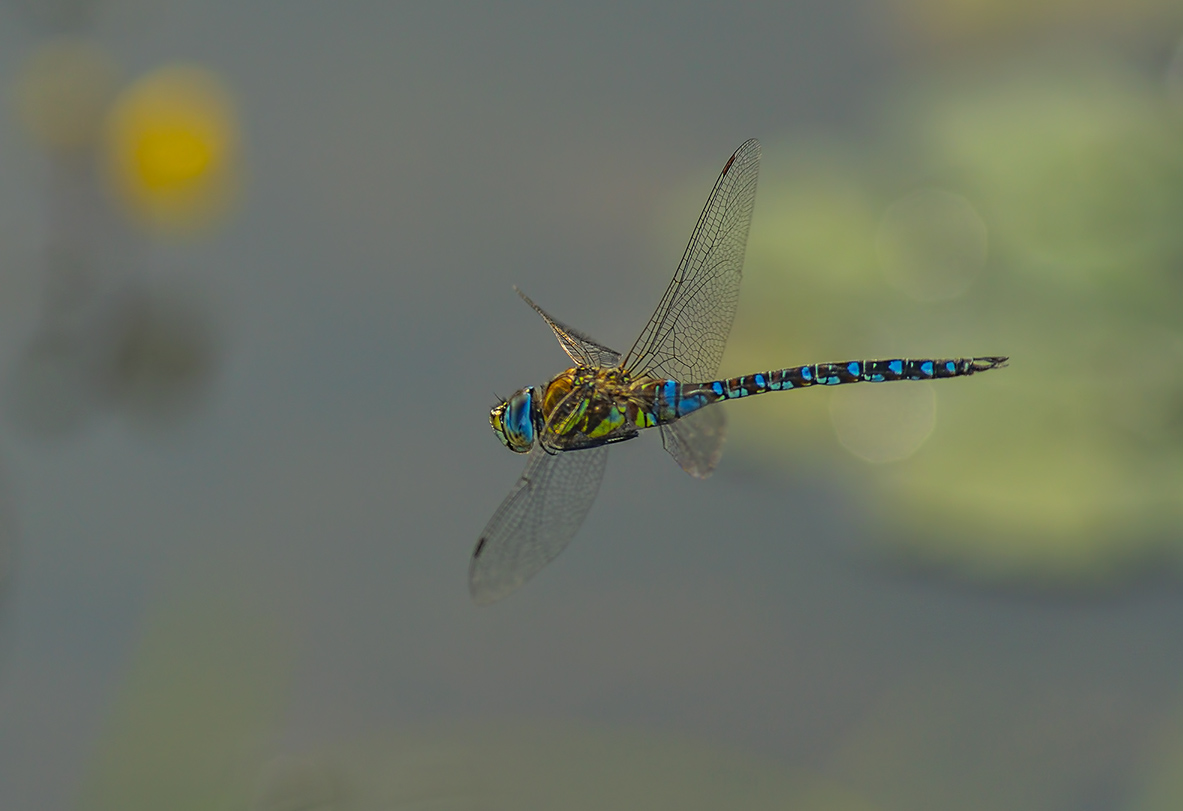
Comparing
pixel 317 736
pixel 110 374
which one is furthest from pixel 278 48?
pixel 317 736

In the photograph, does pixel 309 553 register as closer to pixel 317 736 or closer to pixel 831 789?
pixel 317 736

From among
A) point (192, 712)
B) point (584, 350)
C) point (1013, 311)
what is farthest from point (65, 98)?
point (1013, 311)

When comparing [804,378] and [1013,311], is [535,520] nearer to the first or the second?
[804,378]

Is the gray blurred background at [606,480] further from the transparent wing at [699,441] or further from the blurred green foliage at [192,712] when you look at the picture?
the transparent wing at [699,441]

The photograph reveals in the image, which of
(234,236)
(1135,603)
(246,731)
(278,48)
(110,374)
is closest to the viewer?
(246,731)

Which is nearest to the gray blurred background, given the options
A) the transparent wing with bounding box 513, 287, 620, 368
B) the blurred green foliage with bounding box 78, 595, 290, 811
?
the blurred green foliage with bounding box 78, 595, 290, 811

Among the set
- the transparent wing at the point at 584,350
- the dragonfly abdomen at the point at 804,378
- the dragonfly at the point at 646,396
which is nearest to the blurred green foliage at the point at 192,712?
the dragonfly at the point at 646,396

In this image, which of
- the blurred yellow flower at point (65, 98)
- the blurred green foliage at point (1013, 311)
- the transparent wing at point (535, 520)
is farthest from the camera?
the blurred yellow flower at point (65, 98)
